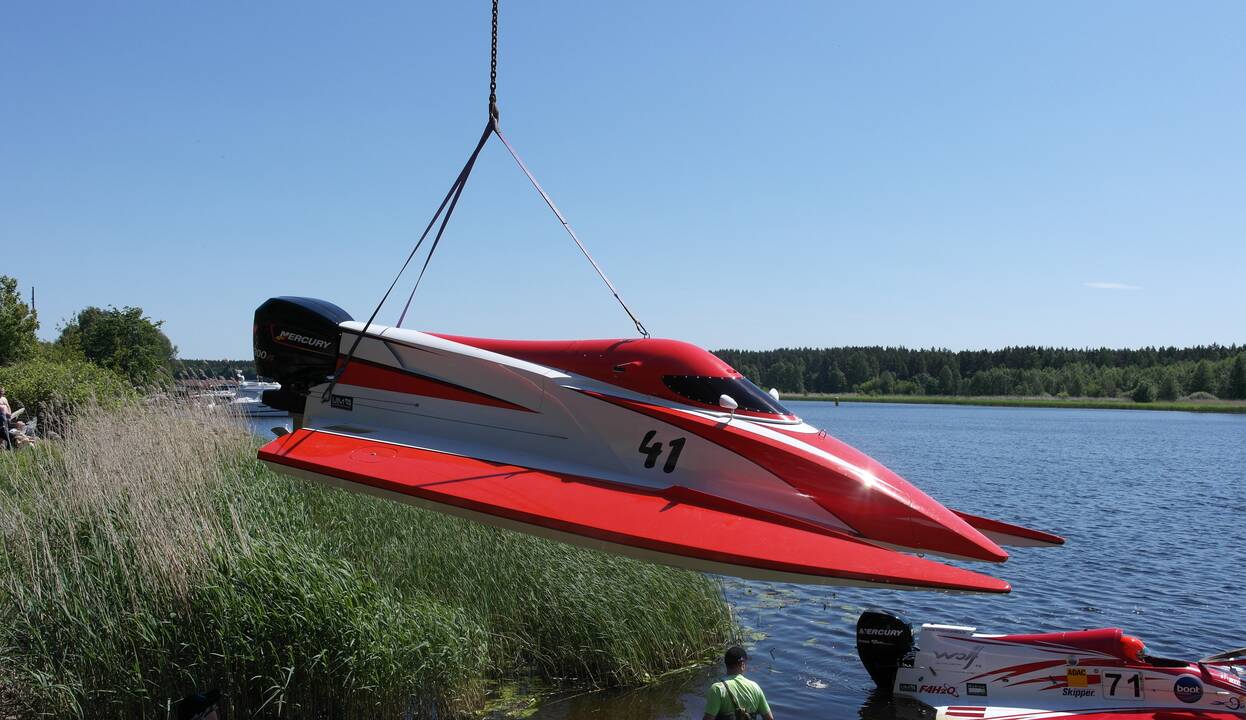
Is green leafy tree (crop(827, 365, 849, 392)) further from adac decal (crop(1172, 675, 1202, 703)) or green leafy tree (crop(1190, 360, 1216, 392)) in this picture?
adac decal (crop(1172, 675, 1202, 703))

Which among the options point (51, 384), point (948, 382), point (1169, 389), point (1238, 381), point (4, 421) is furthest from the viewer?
point (948, 382)

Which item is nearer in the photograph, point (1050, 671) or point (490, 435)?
point (490, 435)

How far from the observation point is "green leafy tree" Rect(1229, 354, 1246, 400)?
116m

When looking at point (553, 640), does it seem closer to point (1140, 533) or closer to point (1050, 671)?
point (1050, 671)

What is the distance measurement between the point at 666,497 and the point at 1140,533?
76.1 feet

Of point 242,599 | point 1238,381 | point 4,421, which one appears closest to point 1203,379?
point 1238,381

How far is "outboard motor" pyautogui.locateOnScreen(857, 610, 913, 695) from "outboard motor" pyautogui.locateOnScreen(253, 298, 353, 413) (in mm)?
8303

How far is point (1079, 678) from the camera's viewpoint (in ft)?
35.4

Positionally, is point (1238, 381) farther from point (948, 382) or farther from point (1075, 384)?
point (948, 382)

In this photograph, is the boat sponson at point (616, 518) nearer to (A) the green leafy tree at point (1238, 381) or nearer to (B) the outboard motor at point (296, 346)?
(B) the outboard motor at point (296, 346)

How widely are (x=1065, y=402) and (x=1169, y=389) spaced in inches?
527

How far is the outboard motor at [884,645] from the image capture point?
12.3 m

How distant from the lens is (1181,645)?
48.8 feet

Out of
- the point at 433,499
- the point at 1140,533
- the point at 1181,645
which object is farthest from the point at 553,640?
the point at 1140,533
